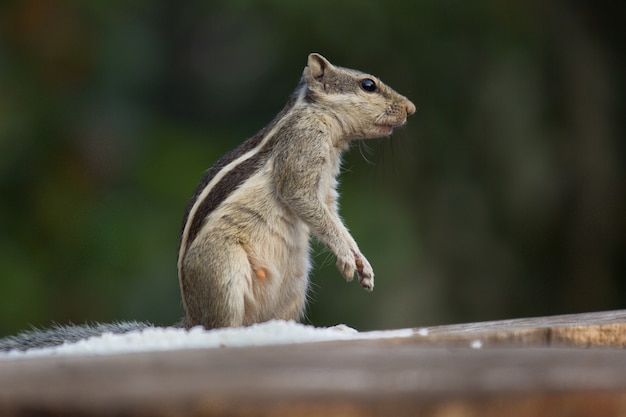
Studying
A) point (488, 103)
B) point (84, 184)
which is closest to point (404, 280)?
point (488, 103)

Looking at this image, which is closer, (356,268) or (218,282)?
(218,282)

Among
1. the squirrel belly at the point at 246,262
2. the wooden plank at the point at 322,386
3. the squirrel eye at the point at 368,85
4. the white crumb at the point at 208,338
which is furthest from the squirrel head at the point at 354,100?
the wooden plank at the point at 322,386

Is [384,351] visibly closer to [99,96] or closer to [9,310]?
[9,310]

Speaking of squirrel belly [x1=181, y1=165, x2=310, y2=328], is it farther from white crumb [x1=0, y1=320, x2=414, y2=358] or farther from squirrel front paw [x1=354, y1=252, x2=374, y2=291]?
white crumb [x1=0, y1=320, x2=414, y2=358]

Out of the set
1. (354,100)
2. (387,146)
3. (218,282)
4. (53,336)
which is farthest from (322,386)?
(387,146)

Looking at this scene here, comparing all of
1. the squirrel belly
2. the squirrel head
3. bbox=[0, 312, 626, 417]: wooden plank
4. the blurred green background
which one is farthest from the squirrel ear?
the blurred green background

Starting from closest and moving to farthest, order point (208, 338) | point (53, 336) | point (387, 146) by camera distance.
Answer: point (208, 338)
point (53, 336)
point (387, 146)

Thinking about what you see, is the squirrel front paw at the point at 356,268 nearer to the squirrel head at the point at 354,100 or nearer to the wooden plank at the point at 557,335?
the squirrel head at the point at 354,100

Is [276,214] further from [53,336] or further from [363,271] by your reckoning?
[53,336]
